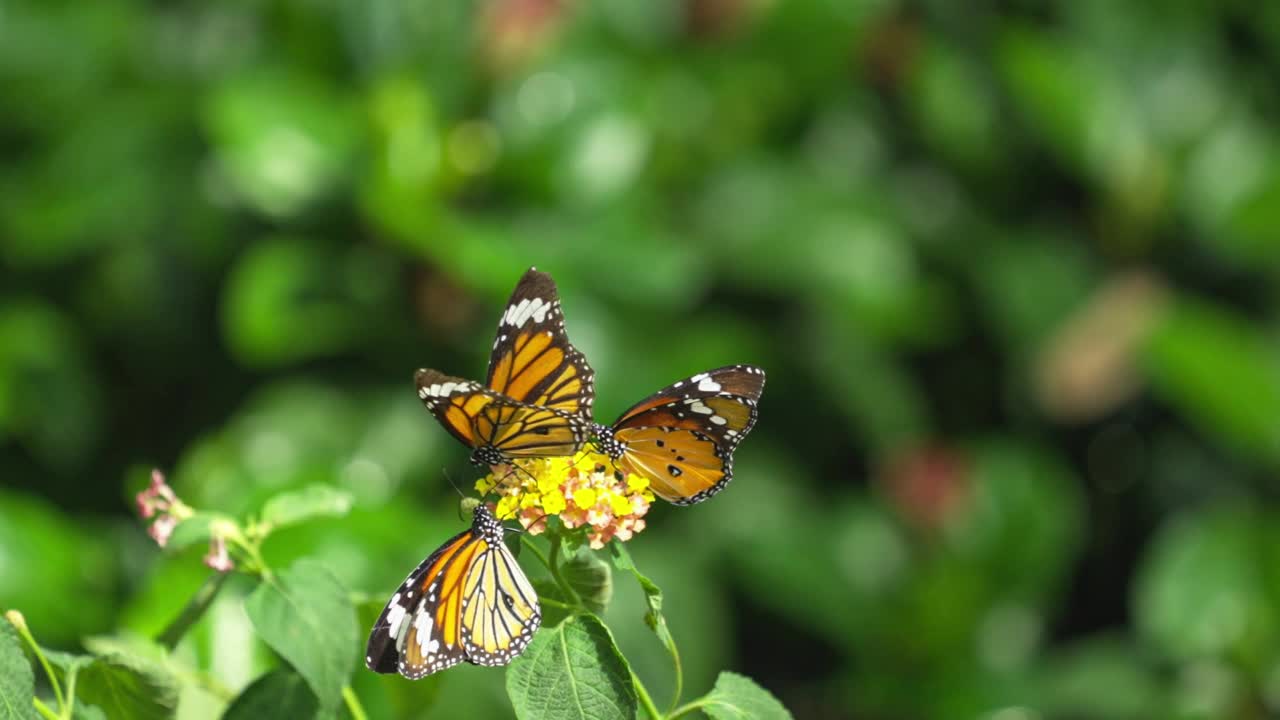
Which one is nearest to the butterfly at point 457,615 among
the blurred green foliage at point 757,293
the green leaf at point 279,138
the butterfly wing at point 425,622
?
the butterfly wing at point 425,622

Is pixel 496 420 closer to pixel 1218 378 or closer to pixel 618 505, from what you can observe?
pixel 618 505

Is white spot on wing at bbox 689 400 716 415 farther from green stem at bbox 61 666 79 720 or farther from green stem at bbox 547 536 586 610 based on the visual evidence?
green stem at bbox 61 666 79 720

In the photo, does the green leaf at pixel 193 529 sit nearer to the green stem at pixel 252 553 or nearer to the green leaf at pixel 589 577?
the green stem at pixel 252 553

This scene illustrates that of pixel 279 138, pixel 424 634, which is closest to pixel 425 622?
pixel 424 634

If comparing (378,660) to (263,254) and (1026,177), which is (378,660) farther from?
(1026,177)

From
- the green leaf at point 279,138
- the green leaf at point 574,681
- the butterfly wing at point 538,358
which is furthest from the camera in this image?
the green leaf at point 279,138

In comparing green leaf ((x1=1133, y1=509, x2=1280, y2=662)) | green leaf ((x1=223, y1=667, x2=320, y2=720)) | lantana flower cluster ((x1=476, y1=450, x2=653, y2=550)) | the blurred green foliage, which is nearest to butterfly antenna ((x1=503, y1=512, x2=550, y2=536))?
lantana flower cluster ((x1=476, y1=450, x2=653, y2=550))
